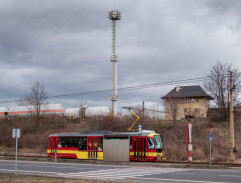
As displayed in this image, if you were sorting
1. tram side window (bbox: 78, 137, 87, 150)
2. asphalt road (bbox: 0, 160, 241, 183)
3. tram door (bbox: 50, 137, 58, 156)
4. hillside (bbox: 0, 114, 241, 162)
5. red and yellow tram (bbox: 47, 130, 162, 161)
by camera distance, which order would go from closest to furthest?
asphalt road (bbox: 0, 160, 241, 183) → red and yellow tram (bbox: 47, 130, 162, 161) → tram side window (bbox: 78, 137, 87, 150) → hillside (bbox: 0, 114, 241, 162) → tram door (bbox: 50, 137, 58, 156)

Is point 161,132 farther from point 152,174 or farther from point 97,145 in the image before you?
point 152,174

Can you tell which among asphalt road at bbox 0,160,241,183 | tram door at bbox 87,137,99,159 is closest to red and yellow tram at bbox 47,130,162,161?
tram door at bbox 87,137,99,159

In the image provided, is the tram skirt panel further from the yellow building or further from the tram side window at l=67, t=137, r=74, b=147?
the yellow building

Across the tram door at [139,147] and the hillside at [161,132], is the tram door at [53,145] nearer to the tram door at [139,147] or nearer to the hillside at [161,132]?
the tram door at [139,147]

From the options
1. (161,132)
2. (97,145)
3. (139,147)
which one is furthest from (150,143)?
(161,132)

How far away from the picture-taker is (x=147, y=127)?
159 ft

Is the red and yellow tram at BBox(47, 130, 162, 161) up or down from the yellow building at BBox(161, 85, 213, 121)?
down

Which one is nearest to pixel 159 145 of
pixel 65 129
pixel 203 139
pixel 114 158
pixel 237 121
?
pixel 114 158

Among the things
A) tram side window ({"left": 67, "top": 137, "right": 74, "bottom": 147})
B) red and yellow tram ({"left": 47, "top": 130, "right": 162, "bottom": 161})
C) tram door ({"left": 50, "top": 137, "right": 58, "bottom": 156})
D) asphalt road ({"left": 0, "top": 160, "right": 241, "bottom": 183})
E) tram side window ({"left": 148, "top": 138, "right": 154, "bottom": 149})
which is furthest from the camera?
tram door ({"left": 50, "top": 137, "right": 58, "bottom": 156})

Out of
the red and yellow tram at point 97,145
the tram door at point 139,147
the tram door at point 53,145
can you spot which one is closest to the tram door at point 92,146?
the red and yellow tram at point 97,145

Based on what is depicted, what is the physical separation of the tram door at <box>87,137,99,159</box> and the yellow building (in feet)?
63.8

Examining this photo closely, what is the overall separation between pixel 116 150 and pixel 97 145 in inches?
102

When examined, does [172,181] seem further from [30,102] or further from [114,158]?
[30,102]

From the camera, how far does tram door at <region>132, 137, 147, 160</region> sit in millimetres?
30828
